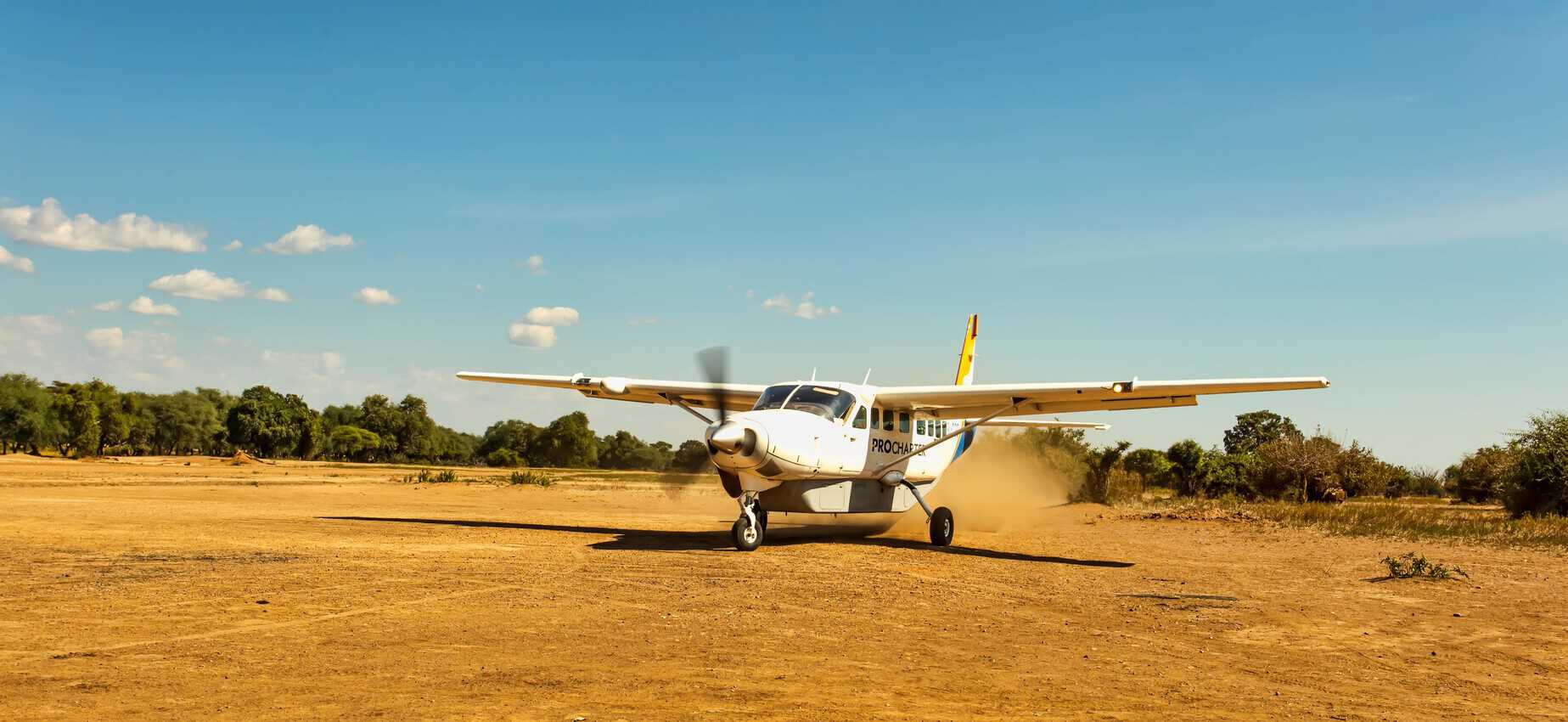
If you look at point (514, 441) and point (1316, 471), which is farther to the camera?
point (514, 441)

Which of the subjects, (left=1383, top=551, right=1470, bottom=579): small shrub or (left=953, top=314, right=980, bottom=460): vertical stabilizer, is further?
(left=953, top=314, right=980, bottom=460): vertical stabilizer

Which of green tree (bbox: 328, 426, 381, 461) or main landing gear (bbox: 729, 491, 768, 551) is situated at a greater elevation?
green tree (bbox: 328, 426, 381, 461)

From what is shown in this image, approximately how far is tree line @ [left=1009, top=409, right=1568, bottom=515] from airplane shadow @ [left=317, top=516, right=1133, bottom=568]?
1359 centimetres

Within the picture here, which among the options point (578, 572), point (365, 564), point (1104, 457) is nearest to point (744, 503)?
point (578, 572)

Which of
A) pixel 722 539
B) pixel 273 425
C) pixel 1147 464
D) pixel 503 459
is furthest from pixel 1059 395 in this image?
pixel 503 459

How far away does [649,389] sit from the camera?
889 inches

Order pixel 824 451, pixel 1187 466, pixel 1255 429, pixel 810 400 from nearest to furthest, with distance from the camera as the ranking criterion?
pixel 824 451
pixel 810 400
pixel 1187 466
pixel 1255 429

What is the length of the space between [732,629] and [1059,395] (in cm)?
1162

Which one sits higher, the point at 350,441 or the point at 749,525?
the point at 350,441

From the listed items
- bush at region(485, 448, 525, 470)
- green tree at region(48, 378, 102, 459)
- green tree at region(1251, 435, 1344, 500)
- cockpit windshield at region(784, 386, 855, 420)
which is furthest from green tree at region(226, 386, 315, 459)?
cockpit windshield at region(784, 386, 855, 420)

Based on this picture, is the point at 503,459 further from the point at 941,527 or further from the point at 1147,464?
the point at 941,527

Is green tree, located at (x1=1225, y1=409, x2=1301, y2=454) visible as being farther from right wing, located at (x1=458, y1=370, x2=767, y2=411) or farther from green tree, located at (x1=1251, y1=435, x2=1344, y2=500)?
right wing, located at (x1=458, y1=370, x2=767, y2=411)

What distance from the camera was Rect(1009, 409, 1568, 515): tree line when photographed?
91.9ft

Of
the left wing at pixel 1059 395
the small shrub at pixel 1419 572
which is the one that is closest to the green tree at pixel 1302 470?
the left wing at pixel 1059 395
